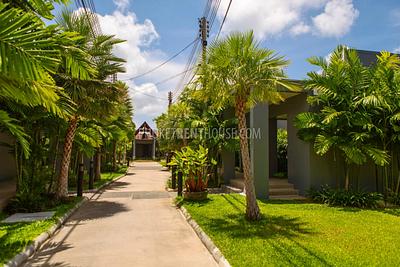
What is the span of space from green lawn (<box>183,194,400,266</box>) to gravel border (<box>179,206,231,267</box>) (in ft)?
0.30

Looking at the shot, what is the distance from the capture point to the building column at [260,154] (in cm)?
1073

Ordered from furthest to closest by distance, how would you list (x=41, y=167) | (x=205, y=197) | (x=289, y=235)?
(x=205, y=197)
(x=41, y=167)
(x=289, y=235)

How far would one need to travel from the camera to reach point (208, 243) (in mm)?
5973

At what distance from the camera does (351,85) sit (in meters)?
10.1

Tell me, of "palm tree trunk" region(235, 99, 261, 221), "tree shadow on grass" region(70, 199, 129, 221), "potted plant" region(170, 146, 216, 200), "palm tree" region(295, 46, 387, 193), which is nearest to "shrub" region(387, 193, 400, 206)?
"palm tree" region(295, 46, 387, 193)

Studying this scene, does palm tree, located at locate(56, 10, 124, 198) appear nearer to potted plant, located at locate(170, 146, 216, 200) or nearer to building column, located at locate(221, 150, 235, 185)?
potted plant, located at locate(170, 146, 216, 200)

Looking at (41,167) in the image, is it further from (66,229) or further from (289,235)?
(289,235)

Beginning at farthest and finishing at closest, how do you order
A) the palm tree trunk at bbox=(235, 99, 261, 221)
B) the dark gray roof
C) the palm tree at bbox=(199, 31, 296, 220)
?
the dark gray roof → the palm tree trunk at bbox=(235, 99, 261, 221) → the palm tree at bbox=(199, 31, 296, 220)

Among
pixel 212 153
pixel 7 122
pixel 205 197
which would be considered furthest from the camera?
pixel 212 153

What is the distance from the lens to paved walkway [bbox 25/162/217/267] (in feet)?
17.0

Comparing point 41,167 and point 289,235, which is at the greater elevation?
point 41,167

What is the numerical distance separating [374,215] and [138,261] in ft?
21.6

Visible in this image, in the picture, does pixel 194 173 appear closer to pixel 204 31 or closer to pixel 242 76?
pixel 242 76

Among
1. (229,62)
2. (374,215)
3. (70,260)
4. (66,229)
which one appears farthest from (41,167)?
(374,215)
